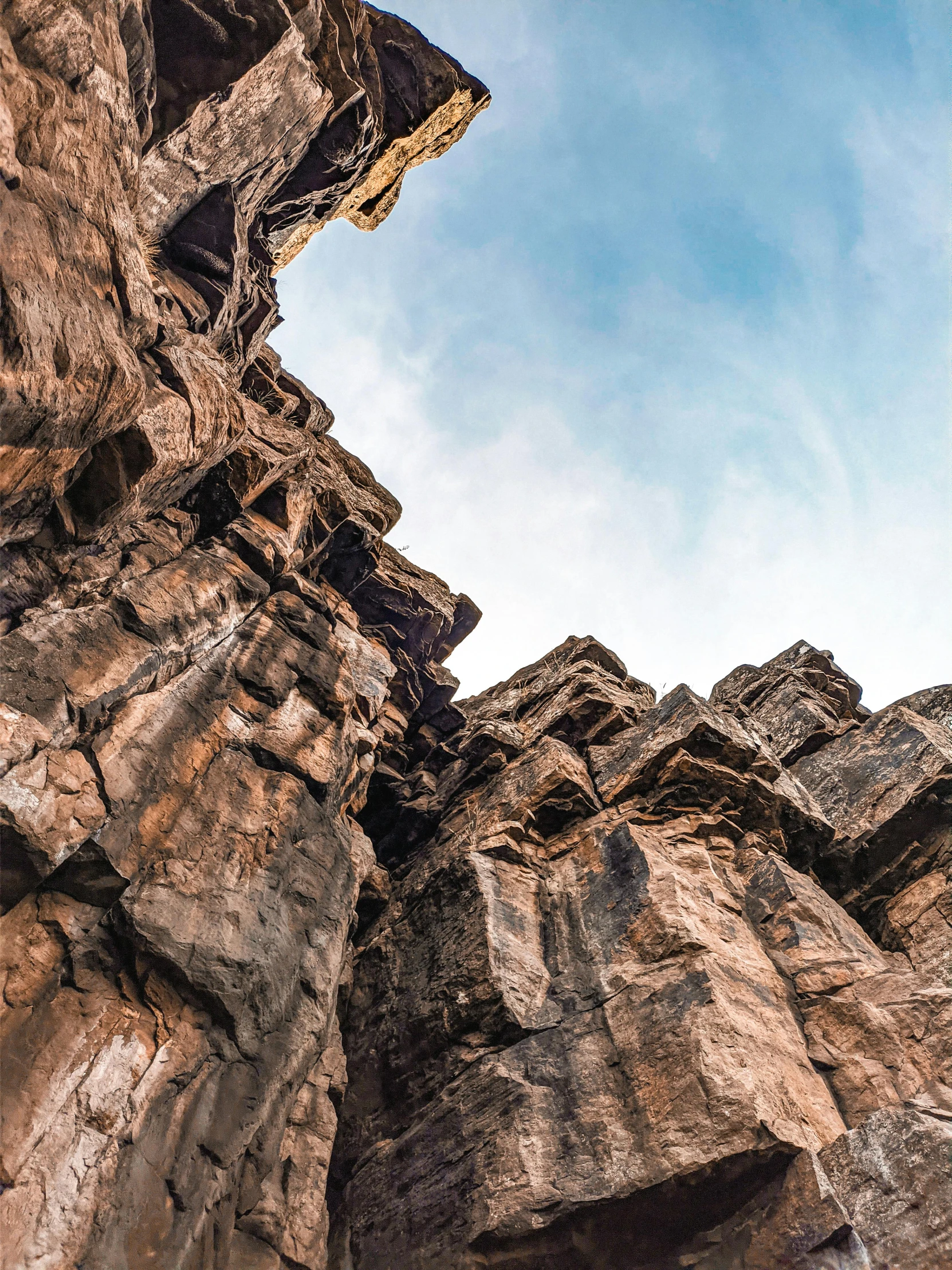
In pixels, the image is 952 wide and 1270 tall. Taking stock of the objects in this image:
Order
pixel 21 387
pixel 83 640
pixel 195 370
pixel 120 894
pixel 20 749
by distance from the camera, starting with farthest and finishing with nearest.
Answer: pixel 195 370 < pixel 83 640 < pixel 120 894 < pixel 20 749 < pixel 21 387

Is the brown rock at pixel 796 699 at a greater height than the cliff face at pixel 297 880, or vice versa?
the brown rock at pixel 796 699

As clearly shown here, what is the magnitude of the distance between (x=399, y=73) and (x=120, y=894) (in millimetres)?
23187

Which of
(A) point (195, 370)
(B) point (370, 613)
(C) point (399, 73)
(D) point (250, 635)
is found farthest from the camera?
(B) point (370, 613)

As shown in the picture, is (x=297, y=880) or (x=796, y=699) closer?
(x=297, y=880)

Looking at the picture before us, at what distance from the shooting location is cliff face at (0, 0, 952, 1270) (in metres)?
9.09

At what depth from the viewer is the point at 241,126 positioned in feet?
52.8

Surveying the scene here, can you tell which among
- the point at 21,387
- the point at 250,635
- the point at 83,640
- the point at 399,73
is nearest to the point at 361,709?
the point at 250,635

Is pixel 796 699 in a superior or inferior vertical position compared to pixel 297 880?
superior

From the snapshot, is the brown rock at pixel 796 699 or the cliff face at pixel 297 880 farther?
the brown rock at pixel 796 699

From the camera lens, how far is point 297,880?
1275 centimetres

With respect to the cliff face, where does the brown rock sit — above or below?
above

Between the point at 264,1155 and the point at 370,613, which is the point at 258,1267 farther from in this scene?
the point at 370,613

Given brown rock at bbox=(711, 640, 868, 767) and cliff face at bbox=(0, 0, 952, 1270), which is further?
brown rock at bbox=(711, 640, 868, 767)

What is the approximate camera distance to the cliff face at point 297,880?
29.8ft
